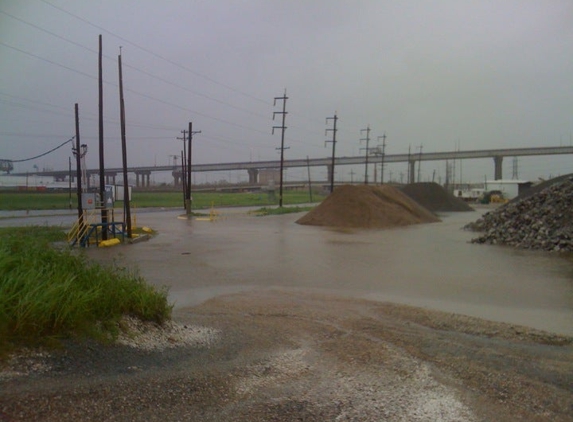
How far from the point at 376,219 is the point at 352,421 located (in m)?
32.8

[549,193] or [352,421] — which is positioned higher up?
[549,193]

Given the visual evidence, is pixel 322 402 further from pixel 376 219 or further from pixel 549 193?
pixel 376 219

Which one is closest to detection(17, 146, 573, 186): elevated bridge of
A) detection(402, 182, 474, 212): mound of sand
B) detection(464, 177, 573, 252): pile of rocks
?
detection(402, 182, 474, 212): mound of sand

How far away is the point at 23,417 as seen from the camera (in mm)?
4059

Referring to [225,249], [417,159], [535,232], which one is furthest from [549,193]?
[417,159]

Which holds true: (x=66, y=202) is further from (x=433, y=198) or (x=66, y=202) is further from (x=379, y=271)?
(x=379, y=271)

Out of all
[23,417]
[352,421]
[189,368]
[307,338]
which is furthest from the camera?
[307,338]

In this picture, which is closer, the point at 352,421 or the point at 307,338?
the point at 352,421

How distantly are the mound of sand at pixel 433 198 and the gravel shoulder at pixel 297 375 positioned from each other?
5500 cm

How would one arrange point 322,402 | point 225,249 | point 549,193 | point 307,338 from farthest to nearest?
1. point 549,193
2. point 225,249
3. point 307,338
4. point 322,402

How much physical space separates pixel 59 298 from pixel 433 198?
2401 inches

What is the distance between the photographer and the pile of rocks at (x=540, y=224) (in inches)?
827

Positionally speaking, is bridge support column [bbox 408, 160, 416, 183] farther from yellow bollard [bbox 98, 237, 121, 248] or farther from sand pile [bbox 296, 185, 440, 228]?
yellow bollard [bbox 98, 237, 121, 248]

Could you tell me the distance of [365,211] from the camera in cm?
3784
